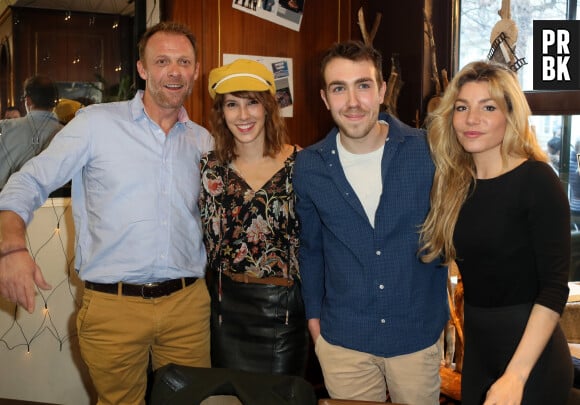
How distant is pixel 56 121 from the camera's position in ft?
10.1

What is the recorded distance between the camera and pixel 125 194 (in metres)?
2.16

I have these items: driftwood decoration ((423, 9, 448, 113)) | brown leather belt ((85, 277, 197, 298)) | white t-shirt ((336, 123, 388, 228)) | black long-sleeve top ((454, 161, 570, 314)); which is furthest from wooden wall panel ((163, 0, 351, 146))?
black long-sleeve top ((454, 161, 570, 314))

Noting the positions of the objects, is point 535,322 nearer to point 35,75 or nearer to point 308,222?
point 308,222

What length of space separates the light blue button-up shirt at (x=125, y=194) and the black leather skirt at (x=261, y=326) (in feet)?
0.70

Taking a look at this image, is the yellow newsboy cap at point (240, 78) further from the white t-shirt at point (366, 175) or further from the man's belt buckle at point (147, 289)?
the man's belt buckle at point (147, 289)

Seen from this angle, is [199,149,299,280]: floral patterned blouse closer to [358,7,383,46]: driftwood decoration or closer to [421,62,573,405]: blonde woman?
[421,62,573,405]: blonde woman

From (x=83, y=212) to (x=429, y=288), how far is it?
126 cm

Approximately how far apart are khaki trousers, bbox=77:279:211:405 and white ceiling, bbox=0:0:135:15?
161cm

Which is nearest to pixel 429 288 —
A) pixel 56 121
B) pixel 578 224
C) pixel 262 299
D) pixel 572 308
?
pixel 262 299

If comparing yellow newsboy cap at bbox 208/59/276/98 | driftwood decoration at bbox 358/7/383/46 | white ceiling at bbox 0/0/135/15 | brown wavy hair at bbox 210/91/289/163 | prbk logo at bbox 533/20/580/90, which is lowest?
brown wavy hair at bbox 210/91/289/163

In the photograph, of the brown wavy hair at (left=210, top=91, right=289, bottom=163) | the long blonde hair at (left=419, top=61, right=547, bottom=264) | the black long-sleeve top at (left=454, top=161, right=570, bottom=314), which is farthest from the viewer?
the brown wavy hair at (left=210, top=91, right=289, bottom=163)

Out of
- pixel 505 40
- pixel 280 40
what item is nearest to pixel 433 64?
pixel 505 40

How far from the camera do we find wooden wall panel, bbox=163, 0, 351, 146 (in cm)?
320

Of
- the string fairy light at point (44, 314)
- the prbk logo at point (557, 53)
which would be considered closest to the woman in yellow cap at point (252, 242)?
the string fairy light at point (44, 314)
